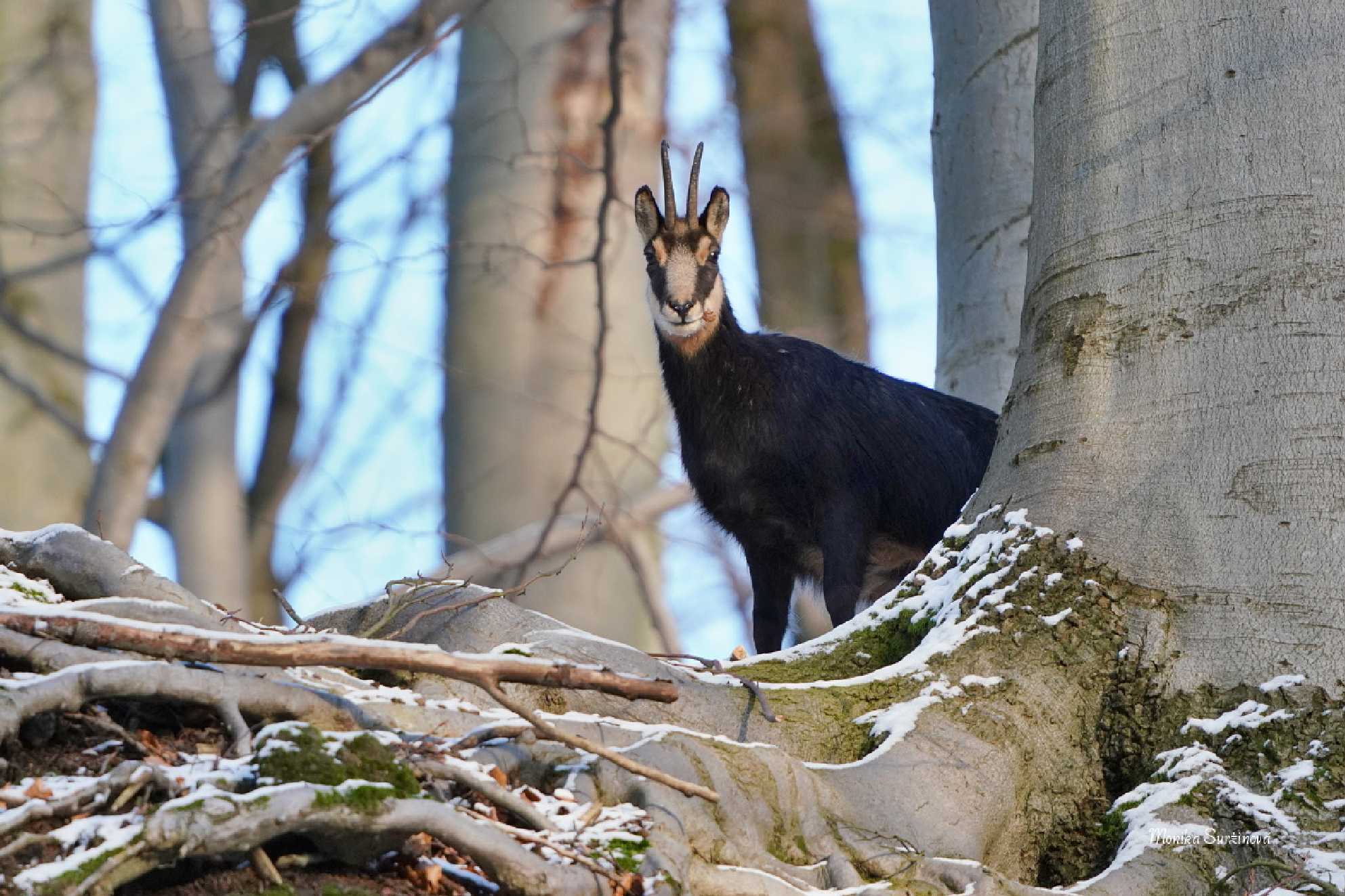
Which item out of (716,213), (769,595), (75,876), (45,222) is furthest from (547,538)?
(75,876)

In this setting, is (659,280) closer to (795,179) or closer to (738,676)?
(738,676)

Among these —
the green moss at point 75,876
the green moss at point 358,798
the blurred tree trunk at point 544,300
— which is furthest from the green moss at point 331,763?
the blurred tree trunk at point 544,300

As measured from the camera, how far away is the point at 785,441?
6.10 m

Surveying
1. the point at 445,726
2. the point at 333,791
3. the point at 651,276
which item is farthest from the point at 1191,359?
the point at 651,276

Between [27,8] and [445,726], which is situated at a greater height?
[27,8]

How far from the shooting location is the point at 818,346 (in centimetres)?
668

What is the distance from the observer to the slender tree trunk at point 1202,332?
3.60 meters

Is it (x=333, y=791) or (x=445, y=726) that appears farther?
(x=445, y=726)

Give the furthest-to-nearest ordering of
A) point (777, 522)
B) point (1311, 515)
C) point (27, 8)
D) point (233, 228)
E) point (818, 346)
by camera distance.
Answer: point (27, 8) < point (233, 228) < point (818, 346) < point (777, 522) < point (1311, 515)

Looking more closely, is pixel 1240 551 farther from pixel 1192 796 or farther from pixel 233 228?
pixel 233 228

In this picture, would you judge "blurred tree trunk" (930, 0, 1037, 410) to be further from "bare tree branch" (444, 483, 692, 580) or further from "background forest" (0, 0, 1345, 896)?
"bare tree branch" (444, 483, 692, 580)

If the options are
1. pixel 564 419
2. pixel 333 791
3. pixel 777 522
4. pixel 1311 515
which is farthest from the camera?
pixel 564 419

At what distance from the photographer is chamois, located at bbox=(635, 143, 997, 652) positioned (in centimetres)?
609

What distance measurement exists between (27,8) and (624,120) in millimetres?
3806
